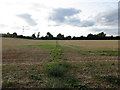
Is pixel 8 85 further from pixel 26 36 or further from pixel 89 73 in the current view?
pixel 26 36

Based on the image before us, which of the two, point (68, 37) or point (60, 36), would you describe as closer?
point (68, 37)

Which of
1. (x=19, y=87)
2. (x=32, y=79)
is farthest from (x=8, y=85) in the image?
(x=32, y=79)

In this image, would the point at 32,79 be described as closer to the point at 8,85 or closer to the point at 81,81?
the point at 8,85

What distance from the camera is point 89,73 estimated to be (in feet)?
27.8

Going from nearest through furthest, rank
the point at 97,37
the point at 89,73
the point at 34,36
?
the point at 89,73
the point at 97,37
the point at 34,36

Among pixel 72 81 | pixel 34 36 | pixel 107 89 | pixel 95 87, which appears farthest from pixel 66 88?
pixel 34 36

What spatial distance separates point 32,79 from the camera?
733 cm

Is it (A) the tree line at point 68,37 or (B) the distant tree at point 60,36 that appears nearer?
(A) the tree line at point 68,37

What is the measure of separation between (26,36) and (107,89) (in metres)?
114

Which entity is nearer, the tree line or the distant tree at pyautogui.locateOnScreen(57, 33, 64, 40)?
the tree line

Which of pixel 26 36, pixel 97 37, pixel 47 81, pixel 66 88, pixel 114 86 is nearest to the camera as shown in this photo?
pixel 66 88

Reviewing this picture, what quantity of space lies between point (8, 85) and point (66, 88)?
2.43 m

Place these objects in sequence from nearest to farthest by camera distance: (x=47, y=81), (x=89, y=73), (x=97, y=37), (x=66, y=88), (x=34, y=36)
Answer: (x=66, y=88), (x=47, y=81), (x=89, y=73), (x=97, y=37), (x=34, y=36)

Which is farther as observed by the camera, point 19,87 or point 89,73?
point 89,73
